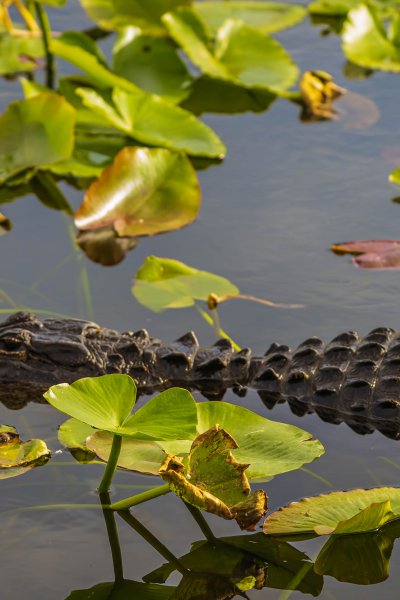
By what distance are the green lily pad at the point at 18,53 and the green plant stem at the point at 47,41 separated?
18cm

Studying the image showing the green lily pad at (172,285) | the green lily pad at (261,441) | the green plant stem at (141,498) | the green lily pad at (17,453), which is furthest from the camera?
the green lily pad at (172,285)

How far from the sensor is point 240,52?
16.8ft

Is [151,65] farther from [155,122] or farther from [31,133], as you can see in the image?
[31,133]

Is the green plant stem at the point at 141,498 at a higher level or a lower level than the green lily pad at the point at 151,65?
higher

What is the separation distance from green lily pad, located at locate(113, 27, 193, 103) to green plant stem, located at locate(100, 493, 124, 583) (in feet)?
8.42

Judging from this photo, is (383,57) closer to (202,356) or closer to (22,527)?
(202,356)

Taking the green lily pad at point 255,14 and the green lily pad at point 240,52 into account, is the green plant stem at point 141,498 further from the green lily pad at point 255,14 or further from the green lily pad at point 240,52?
the green lily pad at point 255,14

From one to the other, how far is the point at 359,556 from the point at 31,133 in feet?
7.93

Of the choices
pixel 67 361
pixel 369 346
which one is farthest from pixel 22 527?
pixel 369 346

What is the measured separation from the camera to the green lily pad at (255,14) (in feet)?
18.6

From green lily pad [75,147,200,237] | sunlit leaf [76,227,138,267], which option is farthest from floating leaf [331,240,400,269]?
sunlit leaf [76,227,138,267]

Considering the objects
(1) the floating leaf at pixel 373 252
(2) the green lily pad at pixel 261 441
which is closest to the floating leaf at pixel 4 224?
(1) the floating leaf at pixel 373 252

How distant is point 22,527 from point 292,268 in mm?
1641

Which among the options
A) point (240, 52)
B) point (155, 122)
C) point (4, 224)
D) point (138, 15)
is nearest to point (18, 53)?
point (138, 15)
